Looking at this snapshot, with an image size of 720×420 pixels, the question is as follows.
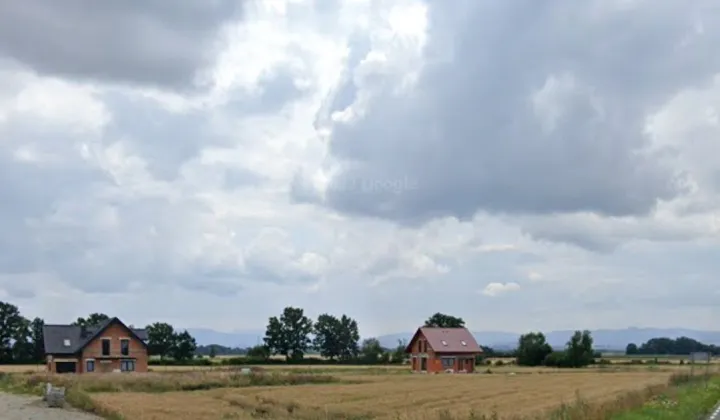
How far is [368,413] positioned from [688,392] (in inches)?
683

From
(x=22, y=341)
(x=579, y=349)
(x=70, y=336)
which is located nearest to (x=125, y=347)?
(x=70, y=336)

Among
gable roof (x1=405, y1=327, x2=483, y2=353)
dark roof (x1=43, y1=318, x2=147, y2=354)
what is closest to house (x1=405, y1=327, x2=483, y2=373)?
gable roof (x1=405, y1=327, x2=483, y2=353)

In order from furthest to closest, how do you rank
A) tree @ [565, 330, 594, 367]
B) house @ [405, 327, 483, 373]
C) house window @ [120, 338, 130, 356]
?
tree @ [565, 330, 594, 367], house @ [405, 327, 483, 373], house window @ [120, 338, 130, 356]

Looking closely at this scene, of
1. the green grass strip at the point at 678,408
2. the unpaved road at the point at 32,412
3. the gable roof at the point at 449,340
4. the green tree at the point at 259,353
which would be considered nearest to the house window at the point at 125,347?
the gable roof at the point at 449,340

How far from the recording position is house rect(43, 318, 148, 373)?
102125mm

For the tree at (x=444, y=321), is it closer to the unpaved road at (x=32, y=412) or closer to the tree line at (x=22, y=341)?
the tree line at (x=22, y=341)

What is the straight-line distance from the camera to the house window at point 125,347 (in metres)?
104

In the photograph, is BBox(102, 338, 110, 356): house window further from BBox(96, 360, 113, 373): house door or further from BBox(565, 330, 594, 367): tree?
BBox(565, 330, 594, 367): tree

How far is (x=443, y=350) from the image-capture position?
117375mm

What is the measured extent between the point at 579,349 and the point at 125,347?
63.5m

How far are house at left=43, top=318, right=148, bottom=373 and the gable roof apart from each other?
3645cm

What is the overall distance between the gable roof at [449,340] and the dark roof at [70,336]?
118 ft

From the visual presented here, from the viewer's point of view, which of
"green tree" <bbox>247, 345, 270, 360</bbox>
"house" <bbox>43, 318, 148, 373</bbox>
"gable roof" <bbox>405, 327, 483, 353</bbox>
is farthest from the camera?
"green tree" <bbox>247, 345, 270, 360</bbox>

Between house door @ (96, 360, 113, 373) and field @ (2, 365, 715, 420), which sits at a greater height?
field @ (2, 365, 715, 420)
